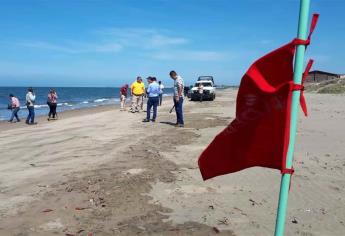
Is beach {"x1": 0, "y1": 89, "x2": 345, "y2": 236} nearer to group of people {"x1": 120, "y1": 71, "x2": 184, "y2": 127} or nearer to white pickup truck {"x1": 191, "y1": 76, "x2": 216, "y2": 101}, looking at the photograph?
group of people {"x1": 120, "y1": 71, "x2": 184, "y2": 127}

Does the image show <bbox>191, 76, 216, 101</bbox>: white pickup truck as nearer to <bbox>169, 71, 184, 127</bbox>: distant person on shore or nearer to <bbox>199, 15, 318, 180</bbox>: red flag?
<bbox>169, 71, 184, 127</bbox>: distant person on shore

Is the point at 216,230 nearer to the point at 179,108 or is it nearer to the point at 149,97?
the point at 179,108

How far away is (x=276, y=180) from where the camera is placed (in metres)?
6.21

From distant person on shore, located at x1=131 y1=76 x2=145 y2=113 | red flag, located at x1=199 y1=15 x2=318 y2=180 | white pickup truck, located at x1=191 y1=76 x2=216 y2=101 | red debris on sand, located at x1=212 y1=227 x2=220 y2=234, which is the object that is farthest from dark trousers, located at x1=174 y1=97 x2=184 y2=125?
white pickup truck, located at x1=191 y1=76 x2=216 y2=101

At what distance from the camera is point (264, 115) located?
7.97ft

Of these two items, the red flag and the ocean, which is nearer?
the red flag

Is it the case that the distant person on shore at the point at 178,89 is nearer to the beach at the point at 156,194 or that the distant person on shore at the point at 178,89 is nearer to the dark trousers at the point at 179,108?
the dark trousers at the point at 179,108

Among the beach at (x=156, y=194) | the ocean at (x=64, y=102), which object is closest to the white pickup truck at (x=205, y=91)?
the ocean at (x=64, y=102)

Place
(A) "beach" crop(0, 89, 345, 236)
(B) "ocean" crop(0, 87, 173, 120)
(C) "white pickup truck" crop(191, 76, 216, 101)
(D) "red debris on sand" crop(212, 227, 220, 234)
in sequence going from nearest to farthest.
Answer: (D) "red debris on sand" crop(212, 227, 220, 234) < (A) "beach" crop(0, 89, 345, 236) < (B) "ocean" crop(0, 87, 173, 120) < (C) "white pickup truck" crop(191, 76, 216, 101)

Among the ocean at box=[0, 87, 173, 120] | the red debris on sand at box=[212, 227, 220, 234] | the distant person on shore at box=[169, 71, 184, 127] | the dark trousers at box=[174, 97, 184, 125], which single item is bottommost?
the ocean at box=[0, 87, 173, 120]

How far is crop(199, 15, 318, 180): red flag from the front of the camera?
92.0 inches

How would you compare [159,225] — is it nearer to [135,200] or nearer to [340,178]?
[135,200]

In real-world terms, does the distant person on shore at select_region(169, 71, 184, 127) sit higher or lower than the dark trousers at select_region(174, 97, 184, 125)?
higher

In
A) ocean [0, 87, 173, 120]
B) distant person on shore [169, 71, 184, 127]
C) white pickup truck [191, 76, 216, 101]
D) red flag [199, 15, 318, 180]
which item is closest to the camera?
red flag [199, 15, 318, 180]
